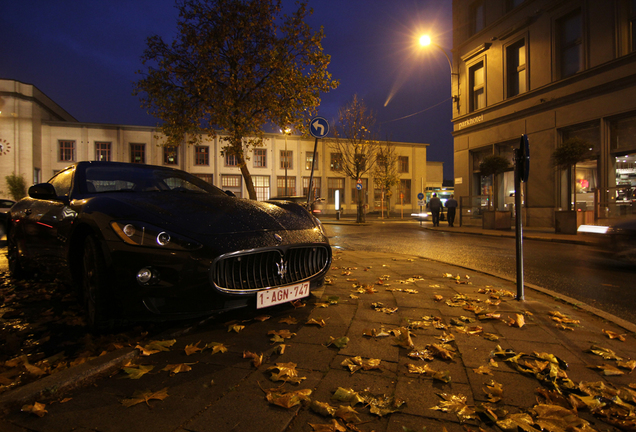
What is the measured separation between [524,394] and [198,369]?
1.92 meters

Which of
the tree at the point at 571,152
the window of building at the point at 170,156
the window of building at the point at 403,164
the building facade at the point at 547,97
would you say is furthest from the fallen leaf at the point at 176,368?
the window of building at the point at 403,164

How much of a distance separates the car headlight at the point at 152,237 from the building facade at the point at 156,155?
29.4 m

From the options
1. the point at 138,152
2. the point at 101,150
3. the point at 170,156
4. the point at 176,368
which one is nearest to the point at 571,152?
the point at 176,368

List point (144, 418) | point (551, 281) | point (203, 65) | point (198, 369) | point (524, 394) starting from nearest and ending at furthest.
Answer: point (144, 418)
point (524, 394)
point (198, 369)
point (551, 281)
point (203, 65)

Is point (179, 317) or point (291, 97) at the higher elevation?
point (291, 97)

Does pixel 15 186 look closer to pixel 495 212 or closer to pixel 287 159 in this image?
pixel 287 159

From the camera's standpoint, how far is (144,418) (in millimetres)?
1697

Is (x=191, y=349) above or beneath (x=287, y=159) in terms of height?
beneath

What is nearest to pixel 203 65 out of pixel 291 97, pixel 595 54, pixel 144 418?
pixel 291 97

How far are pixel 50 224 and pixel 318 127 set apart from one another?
5229mm

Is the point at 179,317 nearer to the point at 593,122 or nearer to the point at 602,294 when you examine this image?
the point at 602,294

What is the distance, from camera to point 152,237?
8.07ft

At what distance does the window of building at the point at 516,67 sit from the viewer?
1800 cm

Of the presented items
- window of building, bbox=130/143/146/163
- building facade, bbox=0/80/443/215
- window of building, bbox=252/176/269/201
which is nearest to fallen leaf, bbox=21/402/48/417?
building facade, bbox=0/80/443/215
